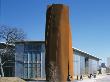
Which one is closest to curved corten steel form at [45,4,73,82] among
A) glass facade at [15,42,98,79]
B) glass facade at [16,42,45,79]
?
glass facade at [15,42,98,79]

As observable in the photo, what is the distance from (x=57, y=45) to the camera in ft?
89.5

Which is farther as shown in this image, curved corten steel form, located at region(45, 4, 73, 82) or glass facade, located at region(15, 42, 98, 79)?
glass facade, located at region(15, 42, 98, 79)

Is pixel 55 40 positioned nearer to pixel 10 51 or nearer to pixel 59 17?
pixel 59 17

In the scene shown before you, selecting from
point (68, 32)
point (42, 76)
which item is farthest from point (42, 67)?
point (68, 32)

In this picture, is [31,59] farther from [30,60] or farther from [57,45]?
[57,45]

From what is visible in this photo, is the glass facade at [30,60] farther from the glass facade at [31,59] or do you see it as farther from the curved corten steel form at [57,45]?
the curved corten steel form at [57,45]

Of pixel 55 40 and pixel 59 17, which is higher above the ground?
pixel 59 17

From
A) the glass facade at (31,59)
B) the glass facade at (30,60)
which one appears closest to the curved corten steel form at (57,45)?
the glass facade at (30,60)

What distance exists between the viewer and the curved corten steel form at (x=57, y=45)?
27094 mm

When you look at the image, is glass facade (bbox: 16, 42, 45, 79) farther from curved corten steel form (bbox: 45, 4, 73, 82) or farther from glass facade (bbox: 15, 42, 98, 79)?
curved corten steel form (bbox: 45, 4, 73, 82)

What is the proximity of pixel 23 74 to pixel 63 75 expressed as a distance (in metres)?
34.7

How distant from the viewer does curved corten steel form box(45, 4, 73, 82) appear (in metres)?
27.1

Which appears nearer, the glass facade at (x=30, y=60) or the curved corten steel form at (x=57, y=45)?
the curved corten steel form at (x=57, y=45)

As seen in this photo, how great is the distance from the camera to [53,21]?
27547 mm
